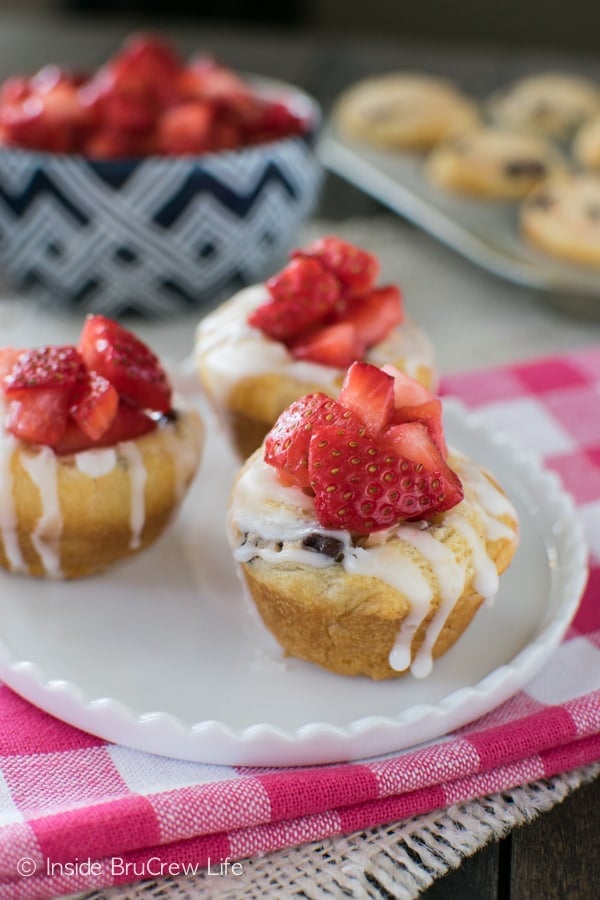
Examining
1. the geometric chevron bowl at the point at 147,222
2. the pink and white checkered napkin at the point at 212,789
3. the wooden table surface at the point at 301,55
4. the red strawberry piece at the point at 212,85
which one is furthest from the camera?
the wooden table surface at the point at 301,55

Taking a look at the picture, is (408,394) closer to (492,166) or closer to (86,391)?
(86,391)

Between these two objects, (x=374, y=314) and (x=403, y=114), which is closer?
(x=374, y=314)

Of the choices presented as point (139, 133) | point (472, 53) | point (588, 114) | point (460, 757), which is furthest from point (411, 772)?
point (472, 53)

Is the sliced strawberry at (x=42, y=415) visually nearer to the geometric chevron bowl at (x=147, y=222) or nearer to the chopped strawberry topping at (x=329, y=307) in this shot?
the chopped strawberry topping at (x=329, y=307)

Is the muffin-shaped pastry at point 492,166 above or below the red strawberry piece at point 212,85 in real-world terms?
below

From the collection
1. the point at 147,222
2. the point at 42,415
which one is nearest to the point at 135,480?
the point at 42,415

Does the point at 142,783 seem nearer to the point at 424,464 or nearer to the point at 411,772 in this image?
the point at 411,772

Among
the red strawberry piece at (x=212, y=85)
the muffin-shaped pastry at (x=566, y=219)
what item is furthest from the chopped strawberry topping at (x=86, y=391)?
the muffin-shaped pastry at (x=566, y=219)

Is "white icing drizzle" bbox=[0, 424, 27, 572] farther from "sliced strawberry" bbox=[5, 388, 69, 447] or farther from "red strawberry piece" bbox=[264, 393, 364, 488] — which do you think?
"red strawberry piece" bbox=[264, 393, 364, 488]
